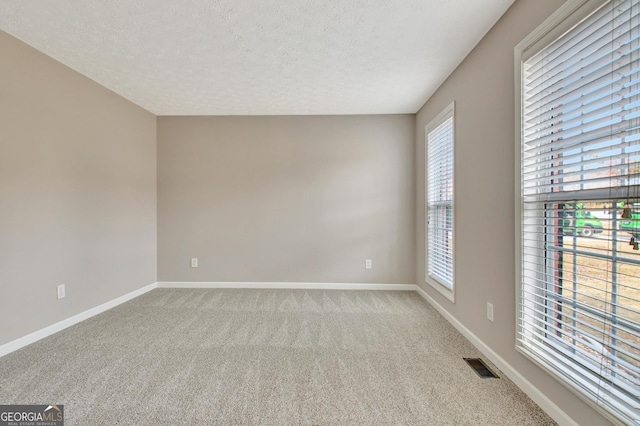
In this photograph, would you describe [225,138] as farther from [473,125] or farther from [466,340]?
[466,340]

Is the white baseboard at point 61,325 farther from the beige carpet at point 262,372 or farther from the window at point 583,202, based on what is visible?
the window at point 583,202

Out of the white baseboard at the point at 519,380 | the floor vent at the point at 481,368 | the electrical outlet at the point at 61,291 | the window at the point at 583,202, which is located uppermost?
the window at the point at 583,202

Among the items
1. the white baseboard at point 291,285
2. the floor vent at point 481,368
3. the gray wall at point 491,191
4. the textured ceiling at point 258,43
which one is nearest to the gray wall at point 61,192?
the textured ceiling at point 258,43

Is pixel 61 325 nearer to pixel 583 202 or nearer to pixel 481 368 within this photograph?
pixel 481 368

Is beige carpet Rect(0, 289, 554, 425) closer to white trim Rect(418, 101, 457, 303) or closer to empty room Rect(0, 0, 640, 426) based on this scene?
empty room Rect(0, 0, 640, 426)

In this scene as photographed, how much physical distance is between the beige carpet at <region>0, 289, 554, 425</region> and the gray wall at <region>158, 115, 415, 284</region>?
927 millimetres

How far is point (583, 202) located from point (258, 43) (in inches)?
92.4

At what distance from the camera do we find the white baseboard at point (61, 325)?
78.5 inches

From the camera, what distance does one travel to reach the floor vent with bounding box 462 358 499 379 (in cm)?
173

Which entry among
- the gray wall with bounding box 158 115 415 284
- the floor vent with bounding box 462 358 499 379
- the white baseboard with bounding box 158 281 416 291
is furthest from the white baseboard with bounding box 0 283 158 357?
the floor vent with bounding box 462 358 499 379

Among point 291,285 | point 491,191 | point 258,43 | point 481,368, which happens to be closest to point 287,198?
point 291,285

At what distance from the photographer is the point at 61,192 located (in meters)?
2.38

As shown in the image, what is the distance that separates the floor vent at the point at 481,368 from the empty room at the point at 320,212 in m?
0.02

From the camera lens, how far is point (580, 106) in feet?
4.06
